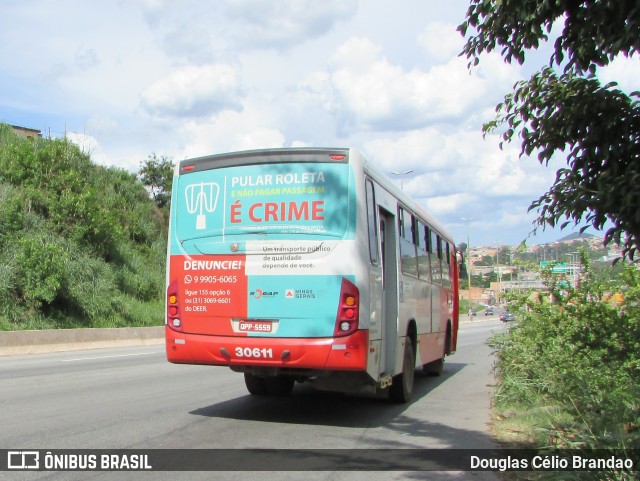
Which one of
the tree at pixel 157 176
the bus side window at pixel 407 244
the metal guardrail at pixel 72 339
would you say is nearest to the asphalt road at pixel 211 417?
the bus side window at pixel 407 244

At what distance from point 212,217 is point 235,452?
119 inches

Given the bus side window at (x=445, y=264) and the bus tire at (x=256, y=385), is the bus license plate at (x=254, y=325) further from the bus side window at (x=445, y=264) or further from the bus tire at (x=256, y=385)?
the bus side window at (x=445, y=264)

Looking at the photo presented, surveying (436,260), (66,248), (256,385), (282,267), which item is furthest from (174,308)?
(66,248)

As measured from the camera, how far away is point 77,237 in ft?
87.7

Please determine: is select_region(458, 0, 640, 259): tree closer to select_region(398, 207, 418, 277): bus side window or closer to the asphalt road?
the asphalt road

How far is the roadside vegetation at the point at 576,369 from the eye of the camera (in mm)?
5391

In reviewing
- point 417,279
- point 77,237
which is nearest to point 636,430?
point 417,279

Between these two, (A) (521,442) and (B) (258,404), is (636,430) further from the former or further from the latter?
(B) (258,404)

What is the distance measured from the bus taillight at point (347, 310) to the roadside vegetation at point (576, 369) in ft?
7.30

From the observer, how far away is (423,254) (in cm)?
1191

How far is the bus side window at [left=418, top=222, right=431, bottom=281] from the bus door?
7.03 ft

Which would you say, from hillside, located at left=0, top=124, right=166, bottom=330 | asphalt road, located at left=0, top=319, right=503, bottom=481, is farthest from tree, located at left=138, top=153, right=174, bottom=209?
asphalt road, located at left=0, top=319, right=503, bottom=481

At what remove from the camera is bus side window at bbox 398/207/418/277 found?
990 centimetres

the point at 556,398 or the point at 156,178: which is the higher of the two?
the point at 156,178
